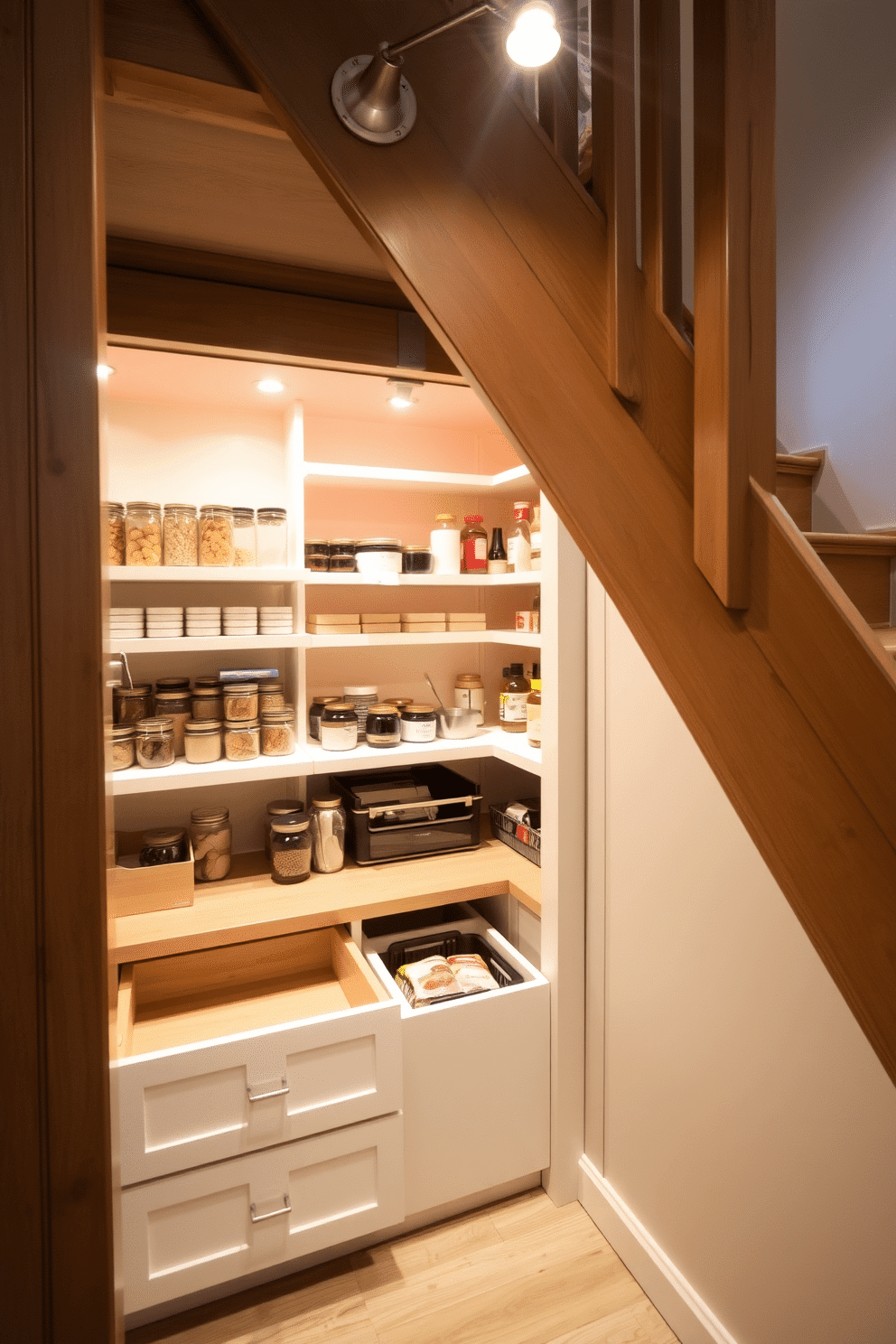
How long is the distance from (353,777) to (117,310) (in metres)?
1.37

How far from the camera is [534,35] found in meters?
0.77

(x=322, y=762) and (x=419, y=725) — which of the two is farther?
(x=419, y=725)

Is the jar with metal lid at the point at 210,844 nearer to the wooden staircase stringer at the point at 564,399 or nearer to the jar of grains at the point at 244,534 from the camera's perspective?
the jar of grains at the point at 244,534

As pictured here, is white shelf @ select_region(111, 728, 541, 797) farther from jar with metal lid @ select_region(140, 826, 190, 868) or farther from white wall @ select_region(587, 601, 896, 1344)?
white wall @ select_region(587, 601, 896, 1344)

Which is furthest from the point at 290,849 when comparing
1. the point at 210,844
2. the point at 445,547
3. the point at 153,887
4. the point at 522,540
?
the point at 522,540

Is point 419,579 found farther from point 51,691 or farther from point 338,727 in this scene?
point 51,691

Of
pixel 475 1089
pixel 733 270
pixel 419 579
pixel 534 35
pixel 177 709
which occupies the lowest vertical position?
pixel 475 1089

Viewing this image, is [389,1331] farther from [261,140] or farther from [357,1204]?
[261,140]

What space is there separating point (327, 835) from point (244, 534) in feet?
2.78

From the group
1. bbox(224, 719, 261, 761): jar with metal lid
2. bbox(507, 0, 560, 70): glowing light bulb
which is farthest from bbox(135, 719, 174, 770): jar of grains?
bbox(507, 0, 560, 70): glowing light bulb

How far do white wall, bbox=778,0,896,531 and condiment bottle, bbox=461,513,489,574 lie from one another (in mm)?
924

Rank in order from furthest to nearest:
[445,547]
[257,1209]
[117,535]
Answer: [445,547] < [117,535] < [257,1209]

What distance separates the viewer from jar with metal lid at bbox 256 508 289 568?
200cm

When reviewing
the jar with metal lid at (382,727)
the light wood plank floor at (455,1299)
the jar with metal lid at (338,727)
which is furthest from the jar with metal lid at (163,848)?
the light wood plank floor at (455,1299)
